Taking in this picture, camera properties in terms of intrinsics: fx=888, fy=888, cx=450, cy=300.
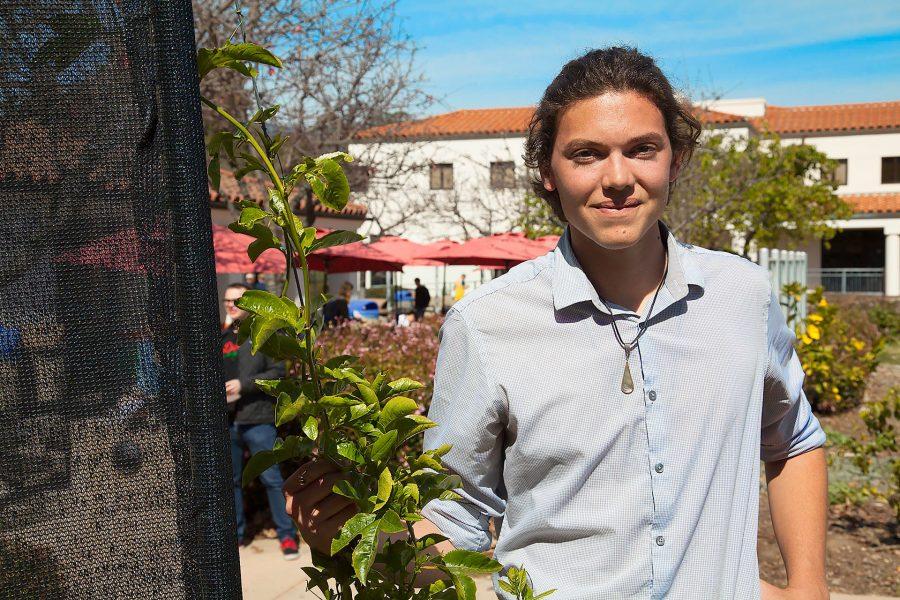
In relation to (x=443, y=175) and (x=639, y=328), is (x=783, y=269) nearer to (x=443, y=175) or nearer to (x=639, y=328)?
(x=639, y=328)

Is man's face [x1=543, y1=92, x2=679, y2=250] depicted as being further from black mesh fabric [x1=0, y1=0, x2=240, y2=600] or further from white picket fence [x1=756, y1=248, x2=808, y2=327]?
white picket fence [x1=756, y1=248, x2=808, y2=327]

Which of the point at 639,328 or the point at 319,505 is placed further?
the point at 639,328

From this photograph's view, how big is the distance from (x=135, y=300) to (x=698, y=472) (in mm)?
1131

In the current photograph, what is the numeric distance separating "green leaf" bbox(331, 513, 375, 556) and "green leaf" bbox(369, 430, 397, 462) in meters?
0.07

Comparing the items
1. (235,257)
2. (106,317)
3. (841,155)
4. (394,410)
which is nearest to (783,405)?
(394,410)

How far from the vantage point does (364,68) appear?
11.5 meters

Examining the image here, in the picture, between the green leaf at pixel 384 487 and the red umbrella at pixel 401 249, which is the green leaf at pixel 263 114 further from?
the red umbrella at pixel 401 249

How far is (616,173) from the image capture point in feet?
5.58

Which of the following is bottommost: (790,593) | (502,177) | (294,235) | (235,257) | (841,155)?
(790,593)

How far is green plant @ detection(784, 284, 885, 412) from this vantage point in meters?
10.0

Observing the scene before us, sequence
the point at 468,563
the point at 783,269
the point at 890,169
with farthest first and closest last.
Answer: the point at 890,169, the point at 783,269, the point at 468,563

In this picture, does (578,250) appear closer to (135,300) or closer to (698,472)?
(698,472)

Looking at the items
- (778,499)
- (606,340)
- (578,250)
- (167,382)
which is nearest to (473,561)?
(167,382)

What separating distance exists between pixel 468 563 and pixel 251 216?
0.53 meters
